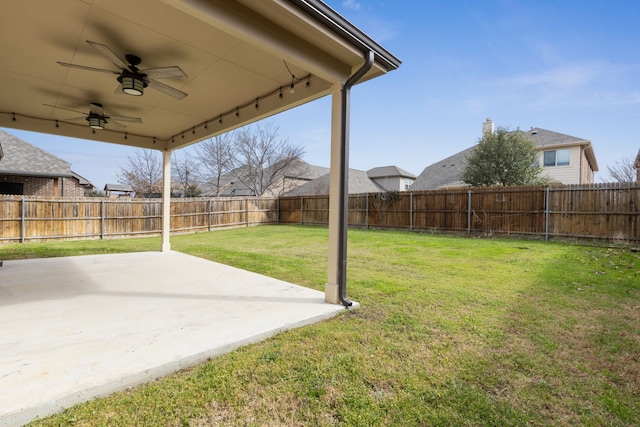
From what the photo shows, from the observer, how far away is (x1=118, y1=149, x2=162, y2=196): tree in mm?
25355

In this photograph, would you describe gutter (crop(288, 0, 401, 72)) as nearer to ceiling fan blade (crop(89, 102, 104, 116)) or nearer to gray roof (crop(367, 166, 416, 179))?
ceiling fan blade (crop(89, 102, 104, 116))

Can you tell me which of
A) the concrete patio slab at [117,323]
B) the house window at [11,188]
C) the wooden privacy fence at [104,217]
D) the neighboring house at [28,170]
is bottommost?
the concrete patio slab at [117,323]

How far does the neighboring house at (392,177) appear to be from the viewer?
2925cm

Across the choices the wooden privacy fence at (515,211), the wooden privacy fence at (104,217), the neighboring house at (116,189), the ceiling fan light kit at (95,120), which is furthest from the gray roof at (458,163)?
the neighboring house at (116,189)

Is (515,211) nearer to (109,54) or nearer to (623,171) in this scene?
(109,54)

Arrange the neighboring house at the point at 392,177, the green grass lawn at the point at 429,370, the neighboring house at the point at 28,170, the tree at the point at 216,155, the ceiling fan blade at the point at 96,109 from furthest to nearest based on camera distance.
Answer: the neighboring house at the point at 392,177 → the tree at the point at 216,155 → the neighboring house at the point at 28,170 → the ceiling fan blade at the point at 96,109 → the green grass lawn at the point at 429,370

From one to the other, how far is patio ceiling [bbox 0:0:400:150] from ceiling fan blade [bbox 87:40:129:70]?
0.14 metres

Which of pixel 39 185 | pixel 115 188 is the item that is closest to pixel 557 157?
pixel 39 185

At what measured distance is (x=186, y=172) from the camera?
26.0 m

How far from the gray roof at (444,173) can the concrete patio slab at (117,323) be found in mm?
16528

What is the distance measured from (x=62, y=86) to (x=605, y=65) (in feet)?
64.4

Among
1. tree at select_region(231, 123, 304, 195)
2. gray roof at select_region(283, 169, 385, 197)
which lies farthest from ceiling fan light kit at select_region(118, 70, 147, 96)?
Result: gray roof at select_region(283, 169, 385, 197)

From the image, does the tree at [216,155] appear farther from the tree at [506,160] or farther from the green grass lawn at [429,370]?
the green grass lawn at [429,370]

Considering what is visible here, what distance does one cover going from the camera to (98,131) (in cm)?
656
